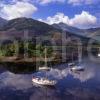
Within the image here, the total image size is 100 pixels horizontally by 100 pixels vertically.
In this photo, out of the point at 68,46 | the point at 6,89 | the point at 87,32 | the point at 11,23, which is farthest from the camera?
the point at 87,32

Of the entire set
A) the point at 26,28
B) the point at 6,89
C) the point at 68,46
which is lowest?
the point at 6,89

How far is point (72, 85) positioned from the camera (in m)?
10.8

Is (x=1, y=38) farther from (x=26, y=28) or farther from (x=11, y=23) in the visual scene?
(x=11, y=23)

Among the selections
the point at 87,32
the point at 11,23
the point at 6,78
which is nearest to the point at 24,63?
the point at 6,78

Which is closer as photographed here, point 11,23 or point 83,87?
point 83,87

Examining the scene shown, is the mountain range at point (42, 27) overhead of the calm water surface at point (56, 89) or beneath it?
overhead

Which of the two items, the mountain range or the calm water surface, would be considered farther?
the mountain range

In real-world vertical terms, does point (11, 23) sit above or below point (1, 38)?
above

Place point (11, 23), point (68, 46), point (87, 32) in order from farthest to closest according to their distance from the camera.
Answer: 1. point (87, 32)
2. point (11, 23)
3. point (68, 46)

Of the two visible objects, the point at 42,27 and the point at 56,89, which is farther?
the point at 42,27

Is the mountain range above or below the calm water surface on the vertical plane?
above

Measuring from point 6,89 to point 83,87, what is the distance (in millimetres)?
3109

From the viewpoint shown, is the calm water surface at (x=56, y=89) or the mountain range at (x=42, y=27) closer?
the calm water surface at (x=56, y=89)

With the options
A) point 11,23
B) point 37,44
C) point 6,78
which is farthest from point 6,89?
point 11,23
